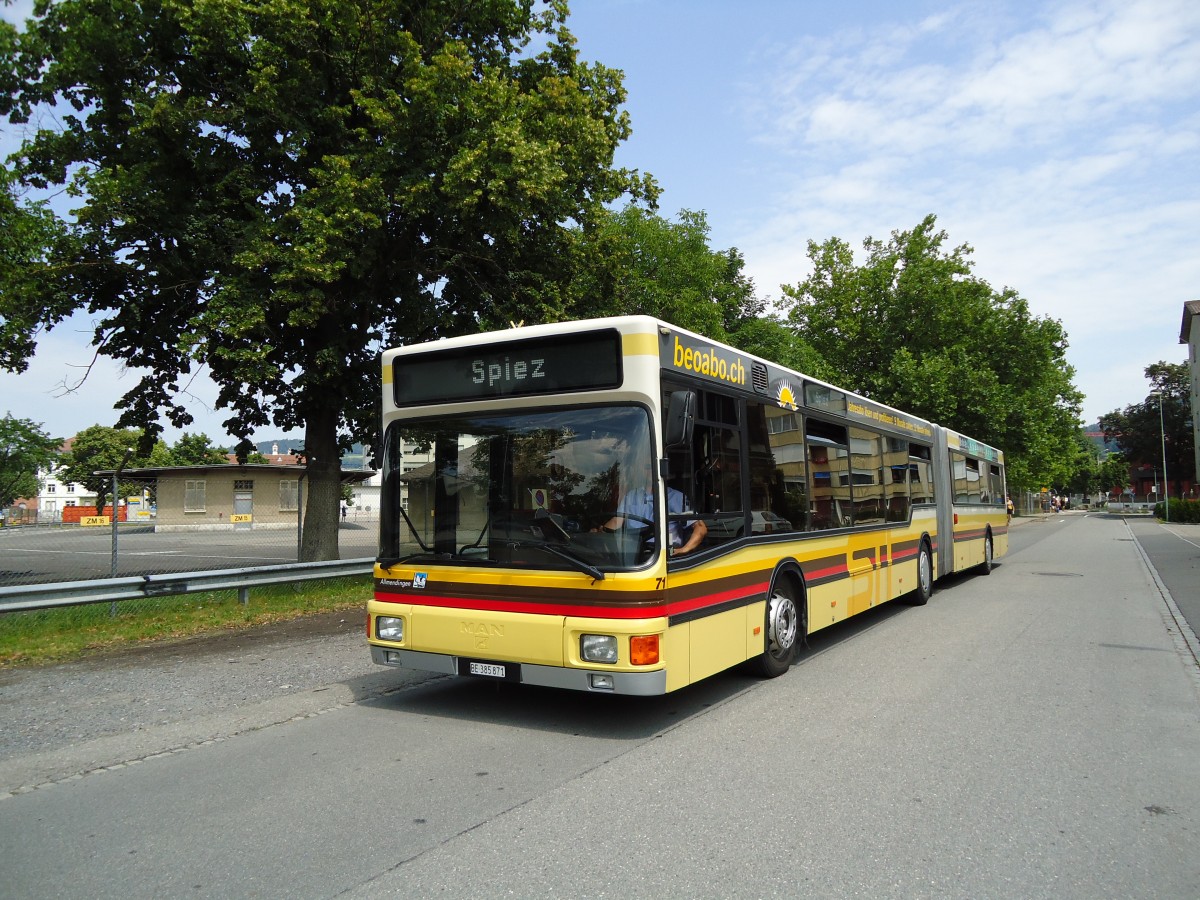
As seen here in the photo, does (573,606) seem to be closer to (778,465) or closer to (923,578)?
(778,465)

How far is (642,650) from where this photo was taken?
211 inches

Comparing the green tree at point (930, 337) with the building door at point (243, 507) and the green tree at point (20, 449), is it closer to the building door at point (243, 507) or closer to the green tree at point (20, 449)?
the building door at point (243, 507)

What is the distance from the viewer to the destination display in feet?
18.8

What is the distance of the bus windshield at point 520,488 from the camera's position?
18.2ft

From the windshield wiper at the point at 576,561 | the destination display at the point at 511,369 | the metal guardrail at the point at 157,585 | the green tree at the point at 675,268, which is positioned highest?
the green tree at the point at 675,268

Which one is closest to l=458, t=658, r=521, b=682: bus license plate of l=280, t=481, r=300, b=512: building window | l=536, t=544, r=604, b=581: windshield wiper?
l=536, t=544, r=604, b=581: windshield wiper

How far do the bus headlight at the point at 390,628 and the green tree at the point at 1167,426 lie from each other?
8924 centimetres

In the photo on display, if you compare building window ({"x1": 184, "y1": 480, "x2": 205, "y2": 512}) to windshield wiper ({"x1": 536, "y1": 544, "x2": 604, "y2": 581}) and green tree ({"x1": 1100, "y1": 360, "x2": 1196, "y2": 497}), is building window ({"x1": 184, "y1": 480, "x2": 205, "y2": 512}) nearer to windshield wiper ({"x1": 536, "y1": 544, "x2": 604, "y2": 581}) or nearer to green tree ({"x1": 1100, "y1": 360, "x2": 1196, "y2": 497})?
windshield wiper ({"x1": 536, "y1": 544, "x2": 604, "y2": 581})

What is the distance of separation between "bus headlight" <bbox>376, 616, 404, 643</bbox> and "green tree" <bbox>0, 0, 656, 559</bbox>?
7369mm

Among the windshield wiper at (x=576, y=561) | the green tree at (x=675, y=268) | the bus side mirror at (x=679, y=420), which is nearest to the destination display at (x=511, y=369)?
the bus side mirror at (x=679, y=420)

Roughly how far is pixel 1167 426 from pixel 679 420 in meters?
91.2

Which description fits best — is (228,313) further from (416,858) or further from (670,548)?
(416,858)

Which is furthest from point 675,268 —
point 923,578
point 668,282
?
point 923,578

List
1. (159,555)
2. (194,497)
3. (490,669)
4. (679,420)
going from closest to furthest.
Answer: (679,420), (490,669), (159,555), (194,497)
